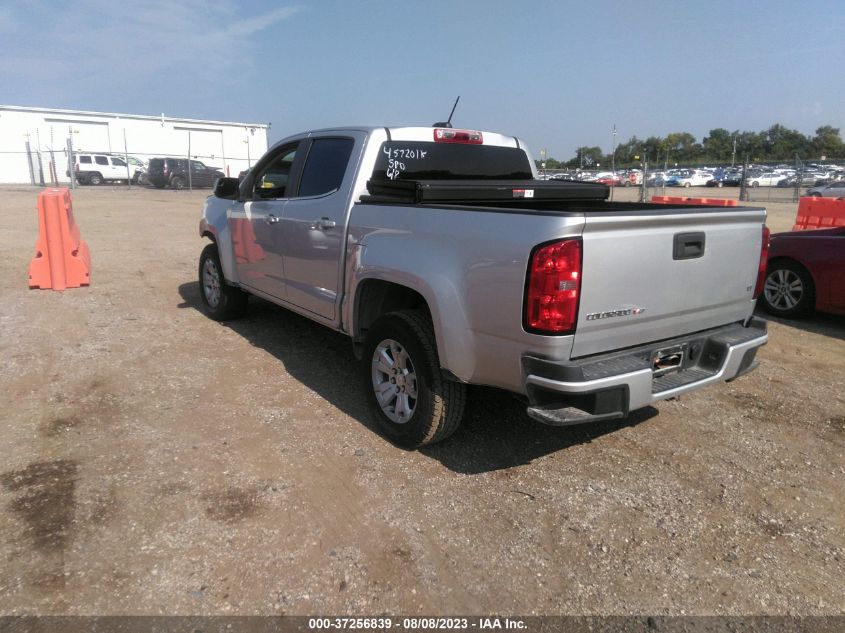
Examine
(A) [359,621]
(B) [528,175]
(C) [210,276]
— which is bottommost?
(A) [359,621]

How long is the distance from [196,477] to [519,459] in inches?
72.3

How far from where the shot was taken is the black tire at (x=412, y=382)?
3.43m

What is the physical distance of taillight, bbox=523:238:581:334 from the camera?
2729 mm

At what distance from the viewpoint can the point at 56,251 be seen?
7.72 meters

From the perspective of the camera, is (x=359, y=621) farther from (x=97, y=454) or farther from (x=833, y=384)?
(x=833, y=384)

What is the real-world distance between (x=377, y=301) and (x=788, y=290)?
5.14 m

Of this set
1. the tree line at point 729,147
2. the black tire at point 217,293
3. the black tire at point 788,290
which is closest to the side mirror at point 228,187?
the black tire at point 217,293

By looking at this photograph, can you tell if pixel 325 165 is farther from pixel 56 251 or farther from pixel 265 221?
pixel 56 251

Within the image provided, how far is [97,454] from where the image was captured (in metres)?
3.61

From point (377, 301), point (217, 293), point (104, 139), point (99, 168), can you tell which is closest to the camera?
point (377, 301)

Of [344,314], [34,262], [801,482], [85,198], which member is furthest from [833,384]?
[85,198]

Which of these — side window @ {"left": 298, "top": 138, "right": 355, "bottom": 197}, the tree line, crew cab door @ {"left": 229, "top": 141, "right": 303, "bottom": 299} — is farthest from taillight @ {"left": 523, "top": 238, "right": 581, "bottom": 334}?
the tree line

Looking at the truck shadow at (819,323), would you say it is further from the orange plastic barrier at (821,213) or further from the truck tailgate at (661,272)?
the orange plastic barrier at (821,213)

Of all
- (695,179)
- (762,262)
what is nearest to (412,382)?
(762,262)
